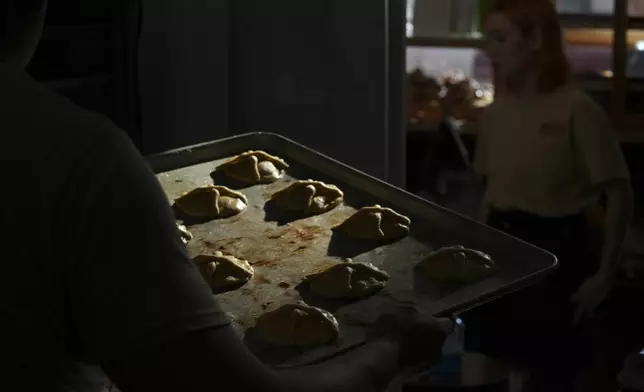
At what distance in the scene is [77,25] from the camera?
118 centimetres

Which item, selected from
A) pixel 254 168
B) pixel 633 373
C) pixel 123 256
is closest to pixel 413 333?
pixel 123 256

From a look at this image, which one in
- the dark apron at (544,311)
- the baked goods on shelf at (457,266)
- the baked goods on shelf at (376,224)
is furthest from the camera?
the dark apron at (544,311)

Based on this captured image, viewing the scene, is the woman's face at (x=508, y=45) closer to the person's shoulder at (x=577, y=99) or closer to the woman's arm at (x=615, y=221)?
the person's shoulder at (x=577, y=99)

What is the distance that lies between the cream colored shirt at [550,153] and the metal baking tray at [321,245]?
0.27m

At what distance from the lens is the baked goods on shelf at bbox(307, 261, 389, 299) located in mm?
862

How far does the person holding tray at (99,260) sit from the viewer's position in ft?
1.56

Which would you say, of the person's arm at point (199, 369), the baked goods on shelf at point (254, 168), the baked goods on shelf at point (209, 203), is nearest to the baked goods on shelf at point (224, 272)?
the baked goods on shelf at point (209, 203)

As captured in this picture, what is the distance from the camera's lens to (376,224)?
0.98 metres

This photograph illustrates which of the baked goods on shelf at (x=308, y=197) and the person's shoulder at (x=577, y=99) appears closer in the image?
the baked goods on shelf at (x=308, y=197)

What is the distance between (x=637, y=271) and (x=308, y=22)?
0.63 meters

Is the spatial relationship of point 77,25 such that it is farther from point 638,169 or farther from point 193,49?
point 638,169

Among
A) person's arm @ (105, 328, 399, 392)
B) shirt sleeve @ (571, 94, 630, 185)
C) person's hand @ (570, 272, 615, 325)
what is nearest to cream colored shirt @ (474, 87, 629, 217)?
shirt sleeve @ (571, 94, 630, 185)

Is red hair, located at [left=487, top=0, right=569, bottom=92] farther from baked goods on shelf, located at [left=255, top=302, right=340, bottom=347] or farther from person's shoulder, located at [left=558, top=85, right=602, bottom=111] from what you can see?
baked goods on shelf, located at [left=255, top=302, right=340, bottom=347]

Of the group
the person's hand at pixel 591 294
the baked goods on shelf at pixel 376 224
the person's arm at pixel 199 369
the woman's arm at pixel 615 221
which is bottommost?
the person's hand at pixel 591 294
